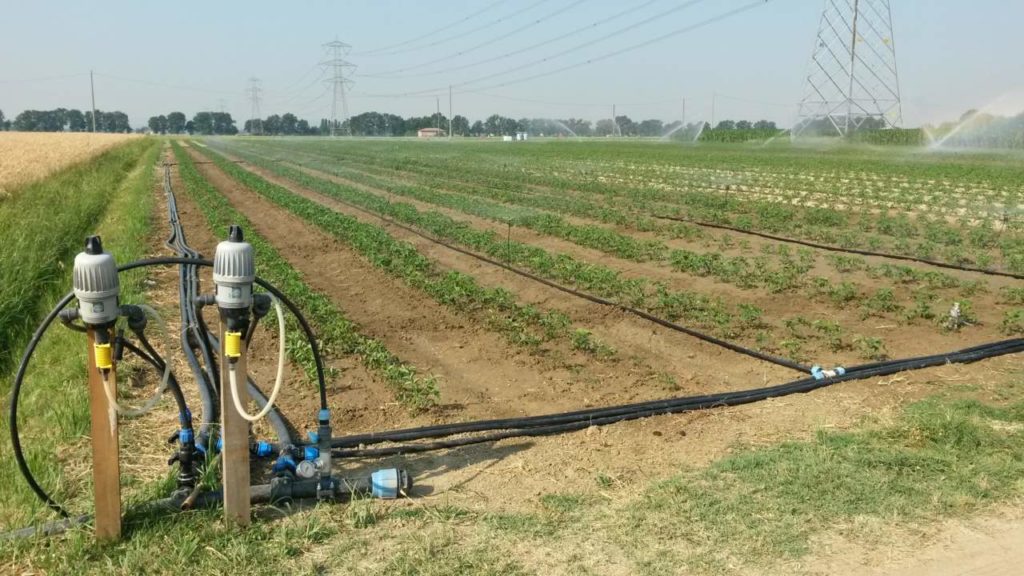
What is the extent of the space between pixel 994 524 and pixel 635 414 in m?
2.02

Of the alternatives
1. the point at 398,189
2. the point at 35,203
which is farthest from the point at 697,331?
the point at 398,189

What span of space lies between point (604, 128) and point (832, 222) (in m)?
112

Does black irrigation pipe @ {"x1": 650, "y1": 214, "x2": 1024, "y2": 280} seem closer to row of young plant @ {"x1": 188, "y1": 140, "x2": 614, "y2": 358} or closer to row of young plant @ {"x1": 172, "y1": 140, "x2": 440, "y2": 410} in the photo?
row of young plant @ {"x1": 188, "y1": 140, "x2": 614, "y2": 358}

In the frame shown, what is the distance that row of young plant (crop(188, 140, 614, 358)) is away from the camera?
6977mm

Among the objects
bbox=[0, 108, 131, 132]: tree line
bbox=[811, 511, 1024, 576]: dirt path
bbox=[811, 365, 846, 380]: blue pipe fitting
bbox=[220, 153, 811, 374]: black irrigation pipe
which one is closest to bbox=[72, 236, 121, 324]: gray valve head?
bbox=[811, 511, 1024, 576]: dirt path

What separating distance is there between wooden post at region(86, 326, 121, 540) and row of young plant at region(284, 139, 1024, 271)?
10573mm

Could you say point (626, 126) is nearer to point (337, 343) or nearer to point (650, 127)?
point (650, 127)

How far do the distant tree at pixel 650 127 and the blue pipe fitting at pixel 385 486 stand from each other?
366 ft

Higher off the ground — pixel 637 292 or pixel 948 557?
pixel 637 292

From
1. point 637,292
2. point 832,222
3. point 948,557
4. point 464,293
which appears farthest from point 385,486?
point 832,222

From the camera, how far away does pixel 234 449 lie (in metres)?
3.38

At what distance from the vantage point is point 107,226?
13.6 m

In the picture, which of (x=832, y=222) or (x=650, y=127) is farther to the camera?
(x=650, y=127)

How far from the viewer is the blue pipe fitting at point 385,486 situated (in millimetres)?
3803
